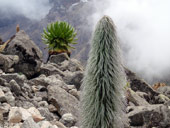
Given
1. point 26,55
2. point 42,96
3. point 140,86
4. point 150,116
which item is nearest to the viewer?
point 42,96

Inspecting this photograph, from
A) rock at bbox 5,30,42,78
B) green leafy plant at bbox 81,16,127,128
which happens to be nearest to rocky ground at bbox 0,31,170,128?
rock at bbox 5,30,42,78

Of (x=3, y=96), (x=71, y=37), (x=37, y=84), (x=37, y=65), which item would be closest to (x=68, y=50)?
(x=71, y=37)

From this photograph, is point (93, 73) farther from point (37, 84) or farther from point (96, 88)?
point (37, 84)

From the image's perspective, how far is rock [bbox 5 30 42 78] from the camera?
401 inches

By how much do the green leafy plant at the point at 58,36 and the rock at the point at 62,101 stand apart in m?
8.28

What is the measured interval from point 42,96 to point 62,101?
29.2 inches

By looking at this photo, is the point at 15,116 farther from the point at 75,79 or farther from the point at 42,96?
the point at 75,79

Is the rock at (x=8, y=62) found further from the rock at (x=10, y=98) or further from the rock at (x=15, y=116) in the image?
the rock at (x=15, y=116)

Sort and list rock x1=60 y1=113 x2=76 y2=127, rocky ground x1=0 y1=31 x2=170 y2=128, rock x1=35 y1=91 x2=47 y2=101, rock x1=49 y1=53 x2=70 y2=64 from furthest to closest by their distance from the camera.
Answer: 1. rock x1=49 y1=53 x2=70 y2=64
2. rock x1=35 y1=91 x2=47 y2=101
3. rock x1=60 y1=113 x2=76 y2=127
4. rocky ground x1=0 y1=31 x2=170 y2=128

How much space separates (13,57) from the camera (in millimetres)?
10117

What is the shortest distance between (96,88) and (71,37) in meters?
12.5

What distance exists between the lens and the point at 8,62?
9.37 meters

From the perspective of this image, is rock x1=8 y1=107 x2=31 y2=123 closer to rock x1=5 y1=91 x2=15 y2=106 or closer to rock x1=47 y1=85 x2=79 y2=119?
rock x1=5 y1=91 x2=15 y2=106

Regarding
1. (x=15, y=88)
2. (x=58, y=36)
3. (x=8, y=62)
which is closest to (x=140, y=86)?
(x=58, y=36)
